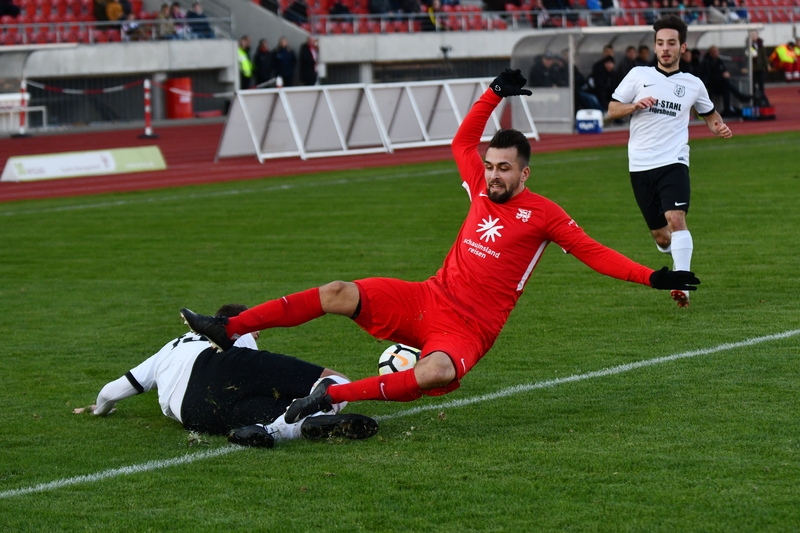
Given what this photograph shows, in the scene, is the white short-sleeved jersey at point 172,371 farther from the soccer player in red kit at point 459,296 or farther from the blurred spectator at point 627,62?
the blurred spectator at point 627,62

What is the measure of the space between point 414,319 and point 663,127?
158 inches

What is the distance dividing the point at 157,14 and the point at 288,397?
2796 cm

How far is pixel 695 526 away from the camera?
422 cm

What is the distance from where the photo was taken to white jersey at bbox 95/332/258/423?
601 cm

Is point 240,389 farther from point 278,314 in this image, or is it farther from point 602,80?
point 602,80

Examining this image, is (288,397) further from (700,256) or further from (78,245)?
(78,245)

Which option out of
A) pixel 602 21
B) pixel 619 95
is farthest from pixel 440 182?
pixel 602 21

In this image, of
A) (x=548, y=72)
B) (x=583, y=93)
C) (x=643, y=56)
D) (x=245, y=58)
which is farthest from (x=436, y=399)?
(x=245, y=58)

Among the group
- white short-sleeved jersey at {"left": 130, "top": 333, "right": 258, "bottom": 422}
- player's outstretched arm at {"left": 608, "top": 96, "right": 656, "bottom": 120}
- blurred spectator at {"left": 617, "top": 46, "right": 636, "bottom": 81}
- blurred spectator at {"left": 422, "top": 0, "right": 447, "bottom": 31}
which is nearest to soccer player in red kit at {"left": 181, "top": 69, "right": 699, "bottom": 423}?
white short-sleeved jersey at {"left": 130, "top": 333, "right": 258, "bottom": 422}

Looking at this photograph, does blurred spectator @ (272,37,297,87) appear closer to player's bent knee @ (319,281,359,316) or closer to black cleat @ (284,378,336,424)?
player's bent knee @ (319,281,359,316)

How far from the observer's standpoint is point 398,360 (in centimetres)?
656

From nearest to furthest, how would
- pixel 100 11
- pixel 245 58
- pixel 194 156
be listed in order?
pixel 194 156, pixel 100 11, pixel 245 58

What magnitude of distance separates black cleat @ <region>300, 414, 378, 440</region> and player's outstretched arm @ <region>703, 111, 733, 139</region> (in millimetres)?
4526

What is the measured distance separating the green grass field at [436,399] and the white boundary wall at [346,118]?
28.6 ft
